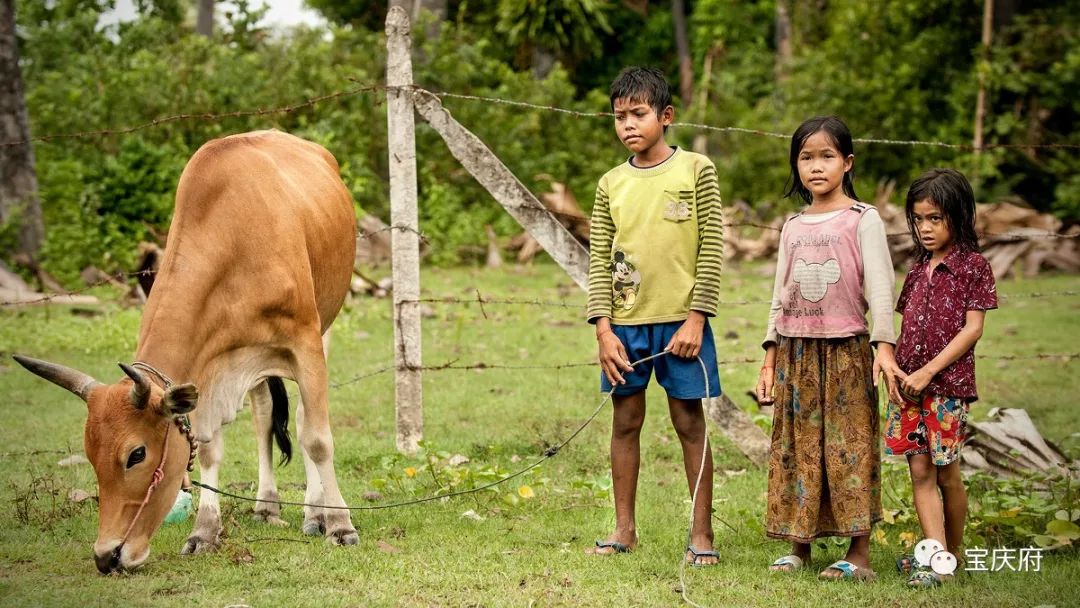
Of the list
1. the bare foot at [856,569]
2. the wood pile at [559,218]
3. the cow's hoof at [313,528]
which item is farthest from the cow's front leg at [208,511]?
the wood pile at [559,218]

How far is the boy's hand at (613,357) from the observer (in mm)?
4562

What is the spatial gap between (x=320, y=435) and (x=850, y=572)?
7.49 feet

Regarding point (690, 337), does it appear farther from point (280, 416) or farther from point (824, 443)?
point (280, 416)

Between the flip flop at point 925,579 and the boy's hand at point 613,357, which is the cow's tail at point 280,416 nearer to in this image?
the boy's hand at point 613,357

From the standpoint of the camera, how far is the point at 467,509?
5516mm

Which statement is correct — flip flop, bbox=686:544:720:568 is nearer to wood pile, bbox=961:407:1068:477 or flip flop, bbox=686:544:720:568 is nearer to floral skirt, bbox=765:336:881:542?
floral skirt, bbox=765:336:881:542

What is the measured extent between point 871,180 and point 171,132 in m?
10.9

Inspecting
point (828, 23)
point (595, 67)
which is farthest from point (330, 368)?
point (595, 67)

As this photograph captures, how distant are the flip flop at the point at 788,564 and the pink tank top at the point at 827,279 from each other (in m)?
0.86

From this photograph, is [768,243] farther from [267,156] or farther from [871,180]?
[267,156]

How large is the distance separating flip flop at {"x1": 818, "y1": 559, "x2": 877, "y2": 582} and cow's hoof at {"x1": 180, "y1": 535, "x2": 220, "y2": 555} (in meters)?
2.41

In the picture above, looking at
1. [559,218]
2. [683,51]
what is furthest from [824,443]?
[683,51]

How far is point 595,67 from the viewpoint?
29.2 m
